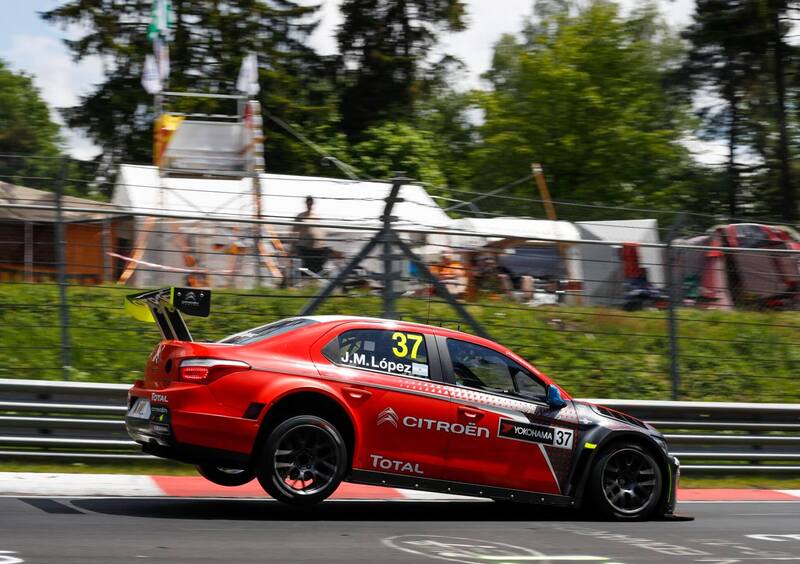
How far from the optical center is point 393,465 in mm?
8117

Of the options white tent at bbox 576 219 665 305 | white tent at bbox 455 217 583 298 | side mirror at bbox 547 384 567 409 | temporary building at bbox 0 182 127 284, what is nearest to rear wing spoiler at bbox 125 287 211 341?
side mirror at bbox 547 384 567 409

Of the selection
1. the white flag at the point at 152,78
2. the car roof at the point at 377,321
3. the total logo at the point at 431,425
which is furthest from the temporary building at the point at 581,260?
the white flag at the point at 152,78

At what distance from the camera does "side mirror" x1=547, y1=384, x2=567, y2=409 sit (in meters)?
8.71

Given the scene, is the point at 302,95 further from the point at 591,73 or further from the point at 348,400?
the point at 348,400

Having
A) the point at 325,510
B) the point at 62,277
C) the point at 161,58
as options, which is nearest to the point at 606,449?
the point at 325,510

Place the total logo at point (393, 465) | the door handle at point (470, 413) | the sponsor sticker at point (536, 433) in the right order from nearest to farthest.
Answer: the total logo at point (393, 465) < the door handle at point (470, 413) < the sponsor sticker at point (536, 433)

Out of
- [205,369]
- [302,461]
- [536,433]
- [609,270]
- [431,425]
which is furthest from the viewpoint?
[609,270]

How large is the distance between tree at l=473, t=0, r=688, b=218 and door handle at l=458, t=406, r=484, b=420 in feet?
106

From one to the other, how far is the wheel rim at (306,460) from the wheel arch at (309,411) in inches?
6.1

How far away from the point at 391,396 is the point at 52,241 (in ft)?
16.0

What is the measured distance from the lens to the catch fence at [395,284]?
11.5 meters

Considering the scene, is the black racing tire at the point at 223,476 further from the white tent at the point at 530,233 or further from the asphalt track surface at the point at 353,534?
the white tent at the point at 530,233

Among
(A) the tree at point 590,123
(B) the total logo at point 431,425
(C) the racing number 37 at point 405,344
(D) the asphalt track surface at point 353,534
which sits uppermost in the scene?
(A) the tree at point 590,123

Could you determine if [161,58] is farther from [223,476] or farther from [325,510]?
[325,510]
